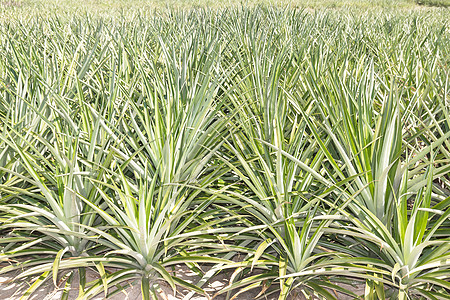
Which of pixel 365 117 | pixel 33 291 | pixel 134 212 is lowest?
pixel 33 291

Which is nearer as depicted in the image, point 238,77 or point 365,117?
point 365,117

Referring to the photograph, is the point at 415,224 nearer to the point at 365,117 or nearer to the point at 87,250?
the point at 365,117

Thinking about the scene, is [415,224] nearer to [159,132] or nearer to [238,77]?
[159,132]

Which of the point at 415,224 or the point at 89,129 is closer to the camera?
the point at 415,224

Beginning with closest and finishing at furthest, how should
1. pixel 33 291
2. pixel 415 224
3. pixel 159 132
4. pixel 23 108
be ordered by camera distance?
1. pixel 415 224
2. pixel 33 291
3. pixel 159 132
4. pixel 23 108

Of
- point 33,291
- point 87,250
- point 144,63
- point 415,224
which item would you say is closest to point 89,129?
point 87,250

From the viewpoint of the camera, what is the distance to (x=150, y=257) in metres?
1.05

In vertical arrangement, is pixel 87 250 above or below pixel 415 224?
below

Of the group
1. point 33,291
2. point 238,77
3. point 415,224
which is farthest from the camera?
point 238,77

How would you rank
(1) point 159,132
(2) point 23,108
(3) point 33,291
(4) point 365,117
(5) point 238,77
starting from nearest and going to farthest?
(3) point 33,291, (4) point 365,117, (1) point 159,132, (2) point 23,108, (5) point 238,77

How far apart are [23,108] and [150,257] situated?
1.00 m

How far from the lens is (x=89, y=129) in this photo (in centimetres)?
136

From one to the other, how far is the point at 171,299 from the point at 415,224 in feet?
2.29

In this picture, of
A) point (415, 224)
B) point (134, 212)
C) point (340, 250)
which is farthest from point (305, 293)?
point (134, 212)
